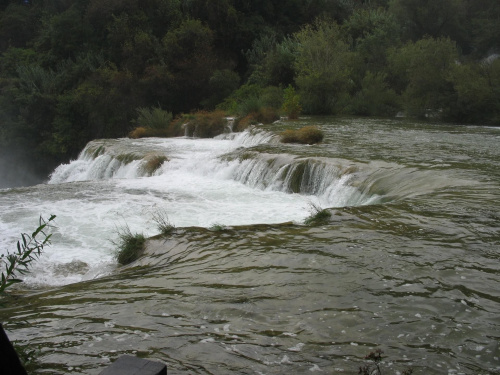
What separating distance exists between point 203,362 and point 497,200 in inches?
243

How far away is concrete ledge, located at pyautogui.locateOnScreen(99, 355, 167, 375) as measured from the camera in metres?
2.23

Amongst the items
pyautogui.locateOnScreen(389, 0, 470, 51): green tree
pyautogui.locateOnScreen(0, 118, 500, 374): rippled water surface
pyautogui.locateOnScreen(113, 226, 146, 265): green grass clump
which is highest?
pyautogui.locateOnScreen(389, 0, 470, 51): green tree

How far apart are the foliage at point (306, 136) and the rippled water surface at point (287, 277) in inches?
123

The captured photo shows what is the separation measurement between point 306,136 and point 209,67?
16.7 m

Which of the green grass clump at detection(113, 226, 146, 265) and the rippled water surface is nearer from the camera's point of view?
the rippled water surface

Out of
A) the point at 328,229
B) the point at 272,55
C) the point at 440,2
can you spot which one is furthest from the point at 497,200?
the point at 440,2

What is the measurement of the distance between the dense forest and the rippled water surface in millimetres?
12298

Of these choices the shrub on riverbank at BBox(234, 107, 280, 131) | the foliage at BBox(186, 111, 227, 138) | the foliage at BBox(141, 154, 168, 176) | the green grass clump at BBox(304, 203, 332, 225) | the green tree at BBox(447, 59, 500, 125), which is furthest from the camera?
the foliage at BBox(186, 111, 227, 138)

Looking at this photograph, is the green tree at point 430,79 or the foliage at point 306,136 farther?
the green tree at point 430,79

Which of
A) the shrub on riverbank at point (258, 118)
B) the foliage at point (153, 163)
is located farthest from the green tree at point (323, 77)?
the foliage at point (153, 163)

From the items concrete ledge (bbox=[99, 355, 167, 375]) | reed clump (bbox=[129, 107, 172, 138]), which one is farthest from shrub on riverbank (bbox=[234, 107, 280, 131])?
concrete ledge (bbox=[99, 355, 167, 375])

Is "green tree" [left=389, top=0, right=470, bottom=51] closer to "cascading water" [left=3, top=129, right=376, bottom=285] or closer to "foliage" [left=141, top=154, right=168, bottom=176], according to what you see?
"cascading water" [left=3, top=129, right=376, bottom=285]

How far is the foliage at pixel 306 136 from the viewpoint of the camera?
1523 cm

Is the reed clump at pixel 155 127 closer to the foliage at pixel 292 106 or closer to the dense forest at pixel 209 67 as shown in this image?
the dense forest at pixel 209 67
